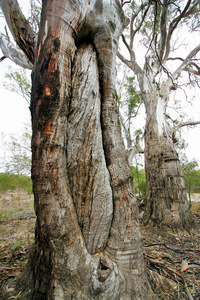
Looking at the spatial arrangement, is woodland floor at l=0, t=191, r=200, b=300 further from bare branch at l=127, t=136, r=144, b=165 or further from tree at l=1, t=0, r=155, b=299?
bare branch at l=127, t=136, r=144, b=165

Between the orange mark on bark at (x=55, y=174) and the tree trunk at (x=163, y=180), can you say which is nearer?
the orange mark on bark at (x=55, y=174)

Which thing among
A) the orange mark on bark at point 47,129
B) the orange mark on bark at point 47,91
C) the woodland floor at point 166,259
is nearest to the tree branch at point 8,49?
the orange mark on bark at point 47,91

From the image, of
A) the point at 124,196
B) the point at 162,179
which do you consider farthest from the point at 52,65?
the point at 162,179

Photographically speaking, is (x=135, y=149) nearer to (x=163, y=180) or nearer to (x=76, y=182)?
(x=163, y=180)

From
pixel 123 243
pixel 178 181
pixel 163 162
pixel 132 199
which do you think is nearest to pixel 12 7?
pixel 132 199

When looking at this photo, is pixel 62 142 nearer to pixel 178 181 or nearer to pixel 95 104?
pixel 95 104

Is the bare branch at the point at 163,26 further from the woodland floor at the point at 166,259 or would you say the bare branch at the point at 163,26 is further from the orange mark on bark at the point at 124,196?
the orange mark on bark at the point at 124,196

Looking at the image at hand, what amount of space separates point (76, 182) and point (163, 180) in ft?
8.80

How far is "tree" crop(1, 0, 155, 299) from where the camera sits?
94 centimetres

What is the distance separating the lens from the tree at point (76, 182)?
941 millimetres

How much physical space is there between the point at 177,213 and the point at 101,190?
8.45ft

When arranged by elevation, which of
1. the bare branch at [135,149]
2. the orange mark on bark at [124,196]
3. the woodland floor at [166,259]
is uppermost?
the bare branch at [135,149]

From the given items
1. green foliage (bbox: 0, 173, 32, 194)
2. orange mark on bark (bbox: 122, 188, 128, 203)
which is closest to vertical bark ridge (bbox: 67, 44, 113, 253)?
orange mark on bark (bbox: 122, 188, 128, 203)

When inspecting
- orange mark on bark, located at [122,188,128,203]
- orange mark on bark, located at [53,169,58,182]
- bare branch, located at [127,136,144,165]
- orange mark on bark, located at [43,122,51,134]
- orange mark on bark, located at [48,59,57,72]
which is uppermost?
bare branch, located at [127,136,144,165]
